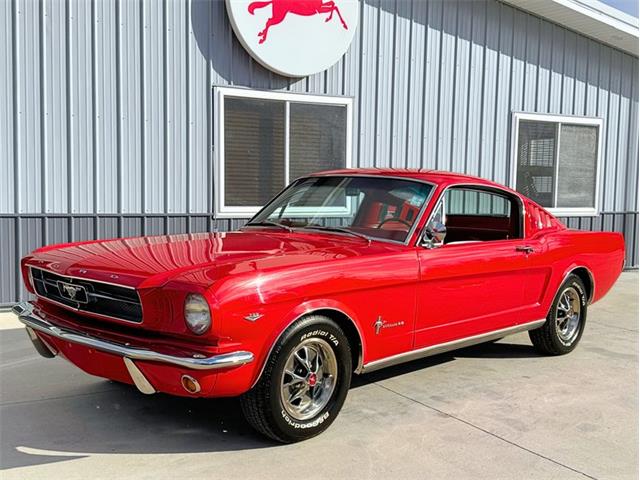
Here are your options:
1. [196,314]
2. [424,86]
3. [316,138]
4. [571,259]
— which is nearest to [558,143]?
[424,86]

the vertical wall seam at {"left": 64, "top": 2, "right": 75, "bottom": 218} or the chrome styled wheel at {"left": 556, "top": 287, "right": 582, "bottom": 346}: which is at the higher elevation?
the vertical wall seam at {"left": 64, "top": 2, "right": 75, "bottom": 218}

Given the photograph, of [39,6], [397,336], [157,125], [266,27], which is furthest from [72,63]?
[397,336]

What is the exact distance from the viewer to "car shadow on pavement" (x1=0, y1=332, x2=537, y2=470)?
356cm

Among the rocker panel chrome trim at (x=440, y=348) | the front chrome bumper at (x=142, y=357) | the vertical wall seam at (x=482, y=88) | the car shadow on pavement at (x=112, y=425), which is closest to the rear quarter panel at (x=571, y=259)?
the rocker panel chrome trim at (x=440, y=348)

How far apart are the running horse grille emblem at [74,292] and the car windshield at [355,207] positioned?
162 centimetres

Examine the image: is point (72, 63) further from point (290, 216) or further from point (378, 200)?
point (378, 200)

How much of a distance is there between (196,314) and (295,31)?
19.2ft

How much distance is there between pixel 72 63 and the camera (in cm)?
718

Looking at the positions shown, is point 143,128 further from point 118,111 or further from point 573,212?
point 573,212

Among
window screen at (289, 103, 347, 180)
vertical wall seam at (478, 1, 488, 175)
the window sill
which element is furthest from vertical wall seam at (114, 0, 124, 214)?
the window sill

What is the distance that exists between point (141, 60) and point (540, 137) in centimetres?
672

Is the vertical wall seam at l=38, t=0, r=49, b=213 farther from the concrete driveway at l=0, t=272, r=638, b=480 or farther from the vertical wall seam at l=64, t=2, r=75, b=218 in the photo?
the concrete driveway at l=0, t=272, r=638, b=480

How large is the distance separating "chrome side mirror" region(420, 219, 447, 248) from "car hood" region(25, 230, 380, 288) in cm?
43

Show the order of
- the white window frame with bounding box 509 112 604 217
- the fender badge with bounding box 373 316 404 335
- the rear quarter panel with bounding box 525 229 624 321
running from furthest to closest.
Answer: the white window frame with bounding box 509 112 604 217 < the rear quarter panel with bounding box 525 229 624 321 < the fender badge with bounding box 373 316 404 335
